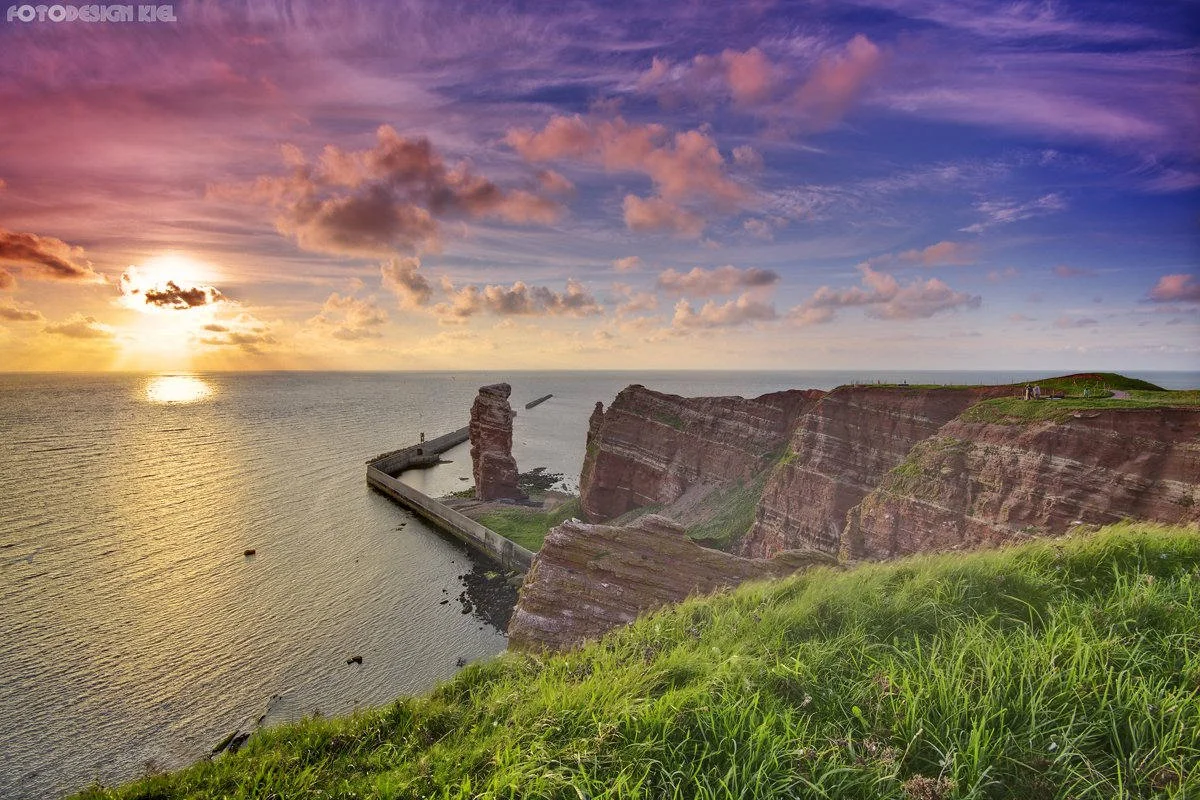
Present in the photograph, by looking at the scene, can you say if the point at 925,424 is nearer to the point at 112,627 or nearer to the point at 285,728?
the point at 285,728

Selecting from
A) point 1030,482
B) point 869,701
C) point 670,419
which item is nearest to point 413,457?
point 670,419

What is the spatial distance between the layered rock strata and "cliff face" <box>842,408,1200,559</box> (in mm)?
37374

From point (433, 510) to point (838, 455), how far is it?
3724 cm

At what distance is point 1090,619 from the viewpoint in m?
5.33

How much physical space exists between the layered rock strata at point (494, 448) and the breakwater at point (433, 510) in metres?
5.94

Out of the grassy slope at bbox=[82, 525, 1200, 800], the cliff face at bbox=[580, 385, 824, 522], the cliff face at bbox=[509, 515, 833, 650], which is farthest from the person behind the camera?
the cliff face at bbox=[580, 385, 824, 522]

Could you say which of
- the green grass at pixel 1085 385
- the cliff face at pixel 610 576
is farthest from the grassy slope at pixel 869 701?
the green grass at pixel 1085 385

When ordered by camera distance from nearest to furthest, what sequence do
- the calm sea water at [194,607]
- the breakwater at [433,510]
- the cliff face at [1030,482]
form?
1. the cliff face at [1030,482]
2. the calm sea water at [194,607]
3. the breakwater at [433,510]

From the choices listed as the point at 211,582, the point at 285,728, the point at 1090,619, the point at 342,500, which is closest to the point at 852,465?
the point at 1090,619

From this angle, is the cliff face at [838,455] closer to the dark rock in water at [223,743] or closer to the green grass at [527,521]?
the green grass at [527,521]

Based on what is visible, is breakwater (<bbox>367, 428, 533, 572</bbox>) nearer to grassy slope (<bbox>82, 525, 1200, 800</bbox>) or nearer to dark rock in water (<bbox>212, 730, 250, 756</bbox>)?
dark rock in water (<bbox>212, 730, 250, 756</bbox>)

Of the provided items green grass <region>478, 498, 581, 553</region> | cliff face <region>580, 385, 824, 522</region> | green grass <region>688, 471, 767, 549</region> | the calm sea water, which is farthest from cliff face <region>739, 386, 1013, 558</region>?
green grass <region>478, 498, 581, 553</region>

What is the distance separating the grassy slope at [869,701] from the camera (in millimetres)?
3584

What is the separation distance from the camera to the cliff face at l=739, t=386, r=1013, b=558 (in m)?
26.6
